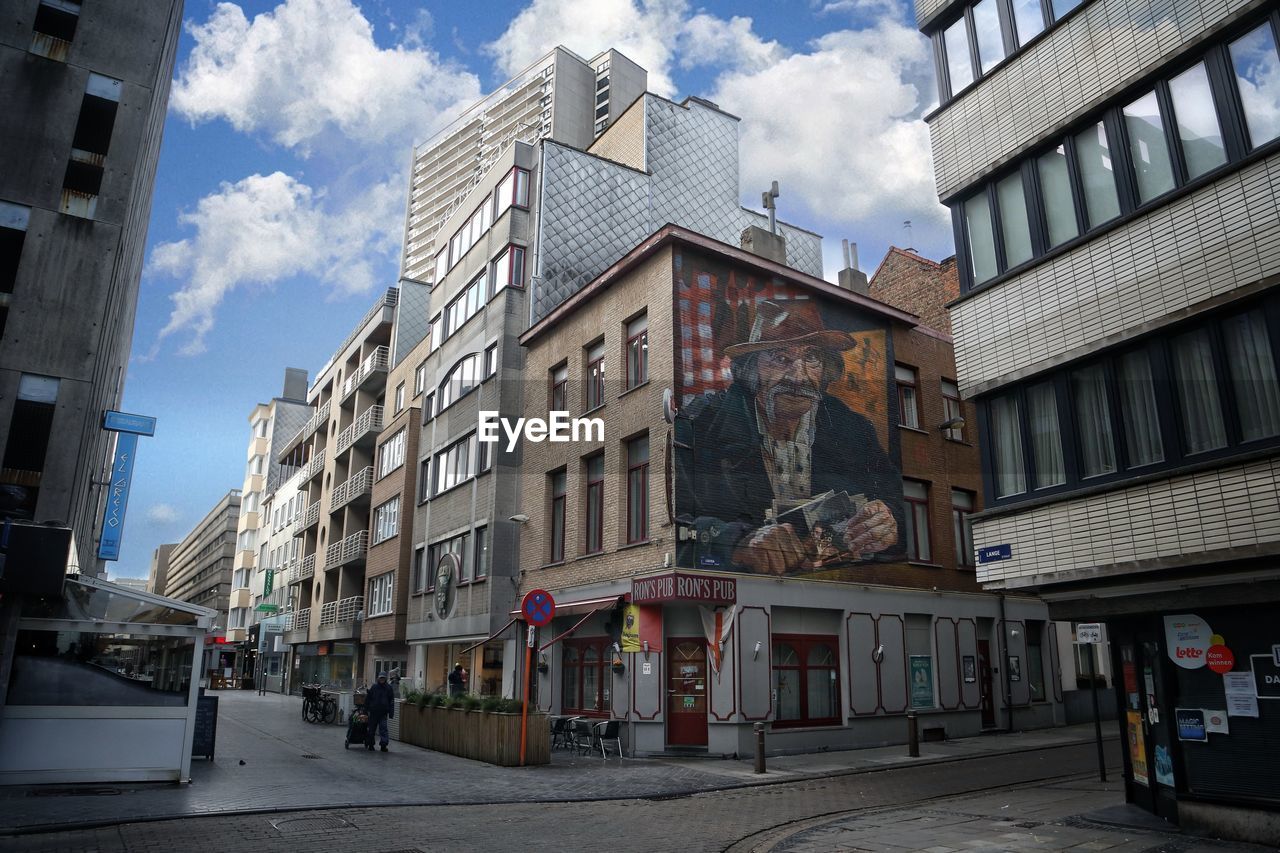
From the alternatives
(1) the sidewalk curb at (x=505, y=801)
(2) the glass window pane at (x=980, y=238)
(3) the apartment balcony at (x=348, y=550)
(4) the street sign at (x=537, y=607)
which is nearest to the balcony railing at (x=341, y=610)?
(3) the apartment balcony at (x=348, y=550)

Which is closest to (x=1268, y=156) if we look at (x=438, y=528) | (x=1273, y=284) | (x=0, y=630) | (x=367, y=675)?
(x=1273, y=284)

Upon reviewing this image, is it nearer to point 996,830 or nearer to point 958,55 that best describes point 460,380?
point 958,55

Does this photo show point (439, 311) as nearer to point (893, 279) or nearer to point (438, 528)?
point (438, 528)

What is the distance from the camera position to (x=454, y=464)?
30484 mm

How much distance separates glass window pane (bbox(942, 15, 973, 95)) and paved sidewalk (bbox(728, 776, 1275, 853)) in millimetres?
10637

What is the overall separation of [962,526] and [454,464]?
16487 mm

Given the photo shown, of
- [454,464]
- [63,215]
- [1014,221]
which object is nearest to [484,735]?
[63,215]

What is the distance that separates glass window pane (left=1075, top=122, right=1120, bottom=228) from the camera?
11.5m

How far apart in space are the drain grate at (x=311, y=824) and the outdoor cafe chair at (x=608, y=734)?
28.3ft

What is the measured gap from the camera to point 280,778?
14.3 metres

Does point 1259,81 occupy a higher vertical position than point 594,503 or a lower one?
higher

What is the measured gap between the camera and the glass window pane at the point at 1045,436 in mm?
11867

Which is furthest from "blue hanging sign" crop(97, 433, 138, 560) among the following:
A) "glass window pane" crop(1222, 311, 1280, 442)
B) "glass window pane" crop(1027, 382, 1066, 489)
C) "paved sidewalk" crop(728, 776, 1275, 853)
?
"glass window pane" crop(1222, 311, 1280, 442)

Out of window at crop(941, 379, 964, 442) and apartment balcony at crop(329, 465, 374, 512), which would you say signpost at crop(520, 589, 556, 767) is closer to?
window at crop(941, 379, 964, 442)
